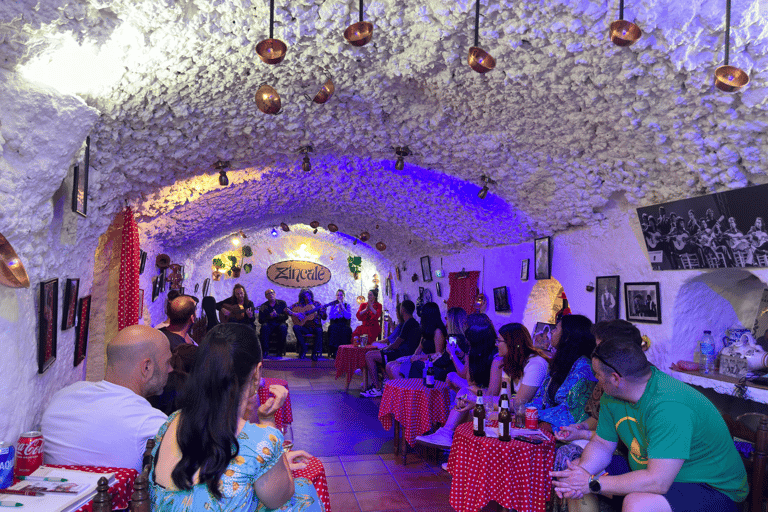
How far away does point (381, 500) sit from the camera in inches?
154

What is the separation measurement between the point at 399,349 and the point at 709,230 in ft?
14.8

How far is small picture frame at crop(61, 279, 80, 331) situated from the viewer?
323 cm

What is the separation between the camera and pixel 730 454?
236cm

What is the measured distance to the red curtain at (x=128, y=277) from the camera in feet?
15.0

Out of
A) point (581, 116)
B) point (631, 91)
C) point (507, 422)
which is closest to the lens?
point (507, 422)

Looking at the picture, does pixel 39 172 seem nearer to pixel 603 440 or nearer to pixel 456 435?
pixel 456 435

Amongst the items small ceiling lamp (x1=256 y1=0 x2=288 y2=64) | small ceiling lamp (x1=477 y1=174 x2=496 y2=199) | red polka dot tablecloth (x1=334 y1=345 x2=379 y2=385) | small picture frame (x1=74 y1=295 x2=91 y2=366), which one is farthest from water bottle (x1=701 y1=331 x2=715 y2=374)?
red polka dot tablecloth (x1=334 y1=345 x2=379 y2=385)

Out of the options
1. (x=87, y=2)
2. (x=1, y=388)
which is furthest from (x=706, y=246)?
(x=1, y=388)

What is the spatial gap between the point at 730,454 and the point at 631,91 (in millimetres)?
2081

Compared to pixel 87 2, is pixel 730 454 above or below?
below

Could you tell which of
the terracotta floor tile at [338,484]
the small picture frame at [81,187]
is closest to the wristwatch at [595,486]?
the terracotta floor tile at [338,484]

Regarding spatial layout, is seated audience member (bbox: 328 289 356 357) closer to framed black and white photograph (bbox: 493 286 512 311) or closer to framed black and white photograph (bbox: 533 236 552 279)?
framed black and white photograph (bbox: 493 286 512 311)

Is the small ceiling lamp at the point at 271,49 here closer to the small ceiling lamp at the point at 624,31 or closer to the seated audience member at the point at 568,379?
the small ceiling lamp at the point at 624,31

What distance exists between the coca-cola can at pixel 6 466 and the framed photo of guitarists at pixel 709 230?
3.96 meters
